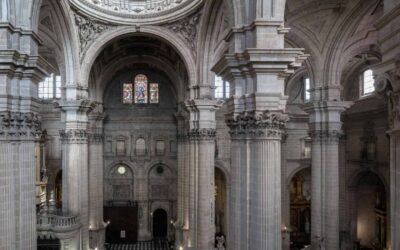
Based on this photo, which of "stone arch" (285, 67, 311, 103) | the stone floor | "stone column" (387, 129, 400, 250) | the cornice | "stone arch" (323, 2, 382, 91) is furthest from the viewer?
the stone floor

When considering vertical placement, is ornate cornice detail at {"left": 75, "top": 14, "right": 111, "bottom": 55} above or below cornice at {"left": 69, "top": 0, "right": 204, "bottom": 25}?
below

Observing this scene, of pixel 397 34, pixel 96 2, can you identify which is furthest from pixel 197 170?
pixel 397 34

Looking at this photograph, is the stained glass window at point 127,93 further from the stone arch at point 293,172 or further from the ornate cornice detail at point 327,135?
the ornate cornice detail at point 327,135

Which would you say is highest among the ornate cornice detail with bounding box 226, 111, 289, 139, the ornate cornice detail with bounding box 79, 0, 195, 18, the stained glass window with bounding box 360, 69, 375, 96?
the ornate cornice detail with bounding box 79, 0, 195, 18

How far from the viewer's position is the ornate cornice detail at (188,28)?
77.7ft

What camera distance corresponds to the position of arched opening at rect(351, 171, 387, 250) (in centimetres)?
2942

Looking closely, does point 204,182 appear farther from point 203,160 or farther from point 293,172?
point 293,172

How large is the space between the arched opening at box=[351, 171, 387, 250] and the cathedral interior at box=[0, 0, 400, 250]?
0.44 feet

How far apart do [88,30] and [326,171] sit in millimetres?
14706

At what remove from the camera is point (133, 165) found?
36.9 m

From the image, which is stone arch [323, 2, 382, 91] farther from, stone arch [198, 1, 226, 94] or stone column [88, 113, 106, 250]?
stone column [88, 113, 106, 250]

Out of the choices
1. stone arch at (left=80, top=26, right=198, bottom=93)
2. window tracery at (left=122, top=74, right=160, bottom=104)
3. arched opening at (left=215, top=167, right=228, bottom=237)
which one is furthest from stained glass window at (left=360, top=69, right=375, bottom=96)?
window tracery at (left=122, top=74, right=160, bottom=104)

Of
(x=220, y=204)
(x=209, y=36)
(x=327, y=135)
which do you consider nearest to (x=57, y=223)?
(x=209, y=36)

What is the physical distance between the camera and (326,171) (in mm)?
20422
